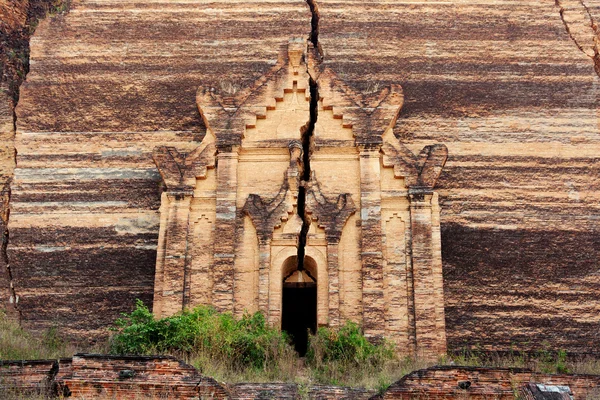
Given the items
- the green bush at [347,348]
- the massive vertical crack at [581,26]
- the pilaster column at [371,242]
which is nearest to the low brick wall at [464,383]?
the green bush at [347,348]

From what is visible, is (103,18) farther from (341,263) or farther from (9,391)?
(9,391)

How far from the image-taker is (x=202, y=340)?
16.9 meters

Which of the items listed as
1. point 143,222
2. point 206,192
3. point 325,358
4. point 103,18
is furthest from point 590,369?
point 103,18

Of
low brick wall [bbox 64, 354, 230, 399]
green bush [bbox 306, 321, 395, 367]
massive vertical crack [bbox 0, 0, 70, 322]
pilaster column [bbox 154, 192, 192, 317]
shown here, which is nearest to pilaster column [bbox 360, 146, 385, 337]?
green bush [bbox 306, 321, 395, 367]

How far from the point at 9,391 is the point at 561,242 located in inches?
445

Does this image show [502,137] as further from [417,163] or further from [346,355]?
[346,355]

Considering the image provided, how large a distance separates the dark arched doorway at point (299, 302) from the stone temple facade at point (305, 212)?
0.03 m

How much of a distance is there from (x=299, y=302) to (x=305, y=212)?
2.25 m

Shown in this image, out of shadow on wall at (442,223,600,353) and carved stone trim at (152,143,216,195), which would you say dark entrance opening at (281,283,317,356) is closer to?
shadow on wall at (442,223,600,353)

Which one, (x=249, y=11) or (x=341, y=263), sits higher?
→ (x=249, y=11)

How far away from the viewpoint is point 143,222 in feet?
68.2

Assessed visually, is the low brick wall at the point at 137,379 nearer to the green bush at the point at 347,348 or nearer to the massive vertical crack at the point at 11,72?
the green bush at the point at 347,348

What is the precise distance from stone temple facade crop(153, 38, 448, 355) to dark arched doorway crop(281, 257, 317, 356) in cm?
3

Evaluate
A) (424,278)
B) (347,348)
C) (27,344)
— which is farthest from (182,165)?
(424,278)
